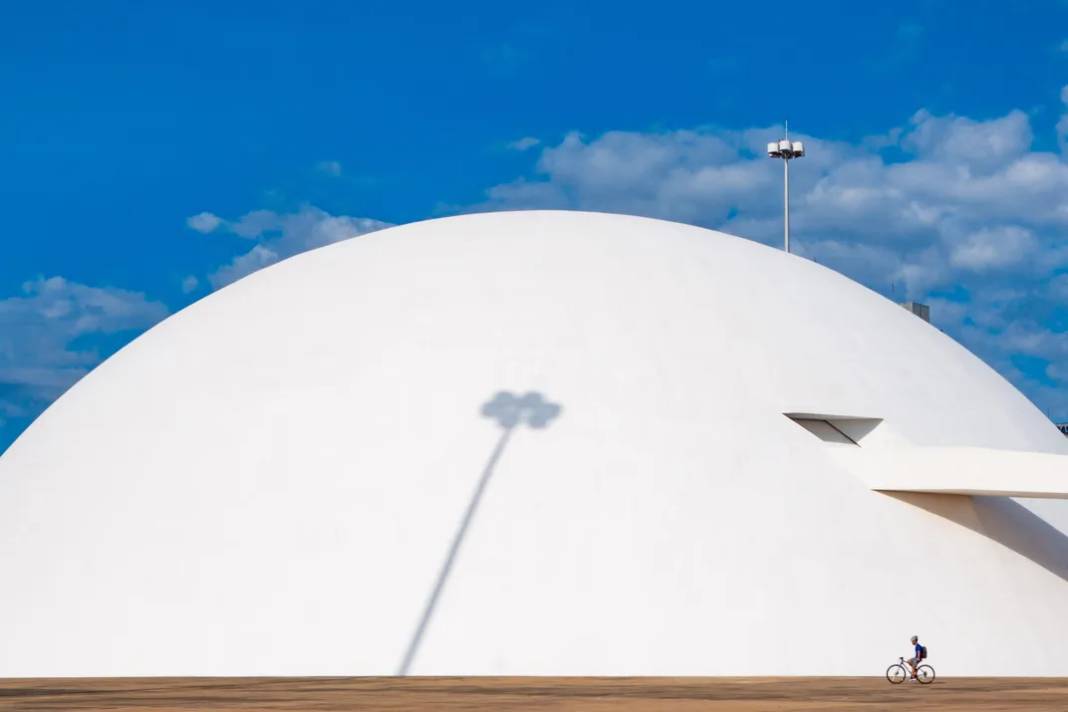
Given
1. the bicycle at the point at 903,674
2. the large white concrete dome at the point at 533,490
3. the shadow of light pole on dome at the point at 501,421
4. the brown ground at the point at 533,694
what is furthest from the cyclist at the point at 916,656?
the shadow of light pole on dome at the point at 501,421

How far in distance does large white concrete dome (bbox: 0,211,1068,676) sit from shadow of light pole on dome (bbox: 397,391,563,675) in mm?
52

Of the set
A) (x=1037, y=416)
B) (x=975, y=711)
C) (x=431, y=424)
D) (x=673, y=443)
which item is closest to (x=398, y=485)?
(x=431, y=424)

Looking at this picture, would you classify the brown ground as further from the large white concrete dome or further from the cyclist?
the large white concrete dome

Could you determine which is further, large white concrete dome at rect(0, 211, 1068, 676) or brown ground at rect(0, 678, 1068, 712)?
large white concrete dome at rect(0, 211, 1068, 676)

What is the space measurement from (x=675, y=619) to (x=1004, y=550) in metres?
7.70

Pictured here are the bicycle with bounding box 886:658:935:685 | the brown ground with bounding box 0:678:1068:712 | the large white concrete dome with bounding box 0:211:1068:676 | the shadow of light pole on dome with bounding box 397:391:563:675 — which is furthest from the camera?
the shadow of light pole on dome with bounding box 397:391:563:675

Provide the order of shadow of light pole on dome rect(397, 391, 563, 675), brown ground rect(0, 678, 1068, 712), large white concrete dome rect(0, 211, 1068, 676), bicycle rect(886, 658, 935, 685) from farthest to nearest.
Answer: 1. shadow of light pole on dome rect(397, 391, 563, 675)
2. large white concrete dome rect(0, 211, 1068, 676)
3. bicycle rect(886, 658, 935, 685)
4. brown ground rect(0, 678, 1068, 712)

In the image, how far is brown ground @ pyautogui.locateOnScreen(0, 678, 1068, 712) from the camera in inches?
701

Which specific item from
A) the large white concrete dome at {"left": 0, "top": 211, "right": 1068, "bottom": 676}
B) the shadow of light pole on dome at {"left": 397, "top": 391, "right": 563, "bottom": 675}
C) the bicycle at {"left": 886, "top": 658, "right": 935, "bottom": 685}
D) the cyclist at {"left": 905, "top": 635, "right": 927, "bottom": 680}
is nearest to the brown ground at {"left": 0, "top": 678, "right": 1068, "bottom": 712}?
the bicycle at {"left": 886, "top": 658, "right": 935, "bottom": 685}

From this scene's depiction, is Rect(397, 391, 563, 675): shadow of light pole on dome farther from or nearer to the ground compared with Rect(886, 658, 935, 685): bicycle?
farther from the ground

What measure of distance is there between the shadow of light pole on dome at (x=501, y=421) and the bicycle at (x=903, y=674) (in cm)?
751

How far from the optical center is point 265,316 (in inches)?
1185

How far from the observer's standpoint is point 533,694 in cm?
1941

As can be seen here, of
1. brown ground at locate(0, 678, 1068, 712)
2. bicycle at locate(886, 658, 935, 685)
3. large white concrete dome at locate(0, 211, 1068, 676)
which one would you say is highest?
large white concrete dome at locate(0, 211, 1068, 676)
